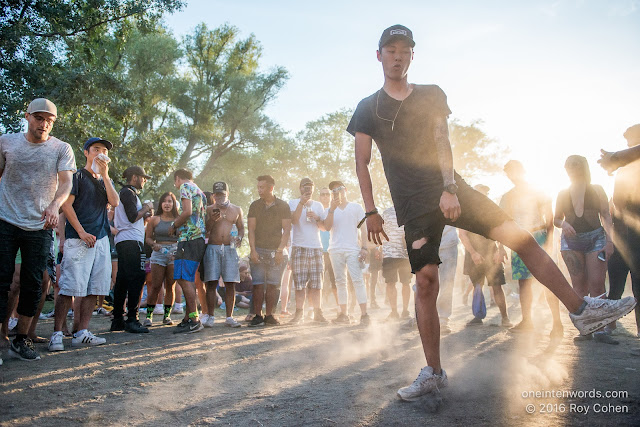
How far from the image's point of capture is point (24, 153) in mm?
4367

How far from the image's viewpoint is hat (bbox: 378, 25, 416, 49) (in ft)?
11.1

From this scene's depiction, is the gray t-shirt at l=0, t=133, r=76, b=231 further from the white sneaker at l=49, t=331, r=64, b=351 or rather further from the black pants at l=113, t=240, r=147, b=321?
the black pants at l=113, t=240, r=147, b=321

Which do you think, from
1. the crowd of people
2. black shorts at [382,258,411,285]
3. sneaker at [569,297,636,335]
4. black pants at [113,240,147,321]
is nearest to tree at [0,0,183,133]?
the crowd of people

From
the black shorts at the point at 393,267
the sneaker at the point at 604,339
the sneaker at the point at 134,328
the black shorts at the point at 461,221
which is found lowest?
the sneaker at the point at 134,328

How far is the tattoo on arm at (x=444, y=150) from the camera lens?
3.18m

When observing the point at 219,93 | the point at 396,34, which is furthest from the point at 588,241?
the point at 219,93

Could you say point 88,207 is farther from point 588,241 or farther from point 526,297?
point 588,241

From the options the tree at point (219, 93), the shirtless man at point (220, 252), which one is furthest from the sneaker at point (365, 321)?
the tree at point (219, 93)

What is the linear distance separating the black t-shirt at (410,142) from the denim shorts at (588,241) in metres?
3.81

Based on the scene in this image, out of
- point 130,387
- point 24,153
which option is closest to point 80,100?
Result: point 24,153

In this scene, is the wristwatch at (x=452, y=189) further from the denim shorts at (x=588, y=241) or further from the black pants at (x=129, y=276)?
the black pants at (x=129, y=276)

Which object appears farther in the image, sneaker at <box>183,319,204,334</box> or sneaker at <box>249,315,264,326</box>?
sneaker at <box>249,315,264,326</box>

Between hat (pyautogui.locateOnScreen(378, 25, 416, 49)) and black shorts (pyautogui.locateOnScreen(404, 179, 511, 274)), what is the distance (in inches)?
46.3

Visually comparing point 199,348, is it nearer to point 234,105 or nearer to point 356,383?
point 356,383
